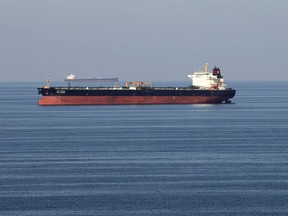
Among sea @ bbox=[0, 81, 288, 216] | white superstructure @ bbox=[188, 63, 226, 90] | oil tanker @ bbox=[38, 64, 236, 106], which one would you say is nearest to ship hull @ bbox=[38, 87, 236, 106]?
oil tanker @ bbox=[38, 64, 236, 106]

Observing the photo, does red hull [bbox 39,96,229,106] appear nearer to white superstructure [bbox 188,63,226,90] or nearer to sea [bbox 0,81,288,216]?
white superstructure [bbox 188,63,226,90]

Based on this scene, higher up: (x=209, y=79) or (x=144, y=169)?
(x=209, y=79)

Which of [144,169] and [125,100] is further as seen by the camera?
[125,100]

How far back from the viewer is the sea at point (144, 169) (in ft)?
150

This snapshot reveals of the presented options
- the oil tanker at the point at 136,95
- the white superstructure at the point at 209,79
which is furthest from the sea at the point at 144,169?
the white superstructure at the point at 209,79

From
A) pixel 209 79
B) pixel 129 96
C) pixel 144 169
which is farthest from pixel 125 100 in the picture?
pixel 144 169

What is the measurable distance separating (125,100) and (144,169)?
Result: 301 feet

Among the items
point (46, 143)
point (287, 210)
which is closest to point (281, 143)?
point (46, 143)

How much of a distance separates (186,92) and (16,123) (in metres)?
43.4

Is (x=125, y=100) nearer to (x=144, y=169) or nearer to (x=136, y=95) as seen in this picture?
(x=136, y=95)

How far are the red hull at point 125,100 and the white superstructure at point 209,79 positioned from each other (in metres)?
4.79

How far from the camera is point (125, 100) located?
150125mm

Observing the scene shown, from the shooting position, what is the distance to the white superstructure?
5999 inches

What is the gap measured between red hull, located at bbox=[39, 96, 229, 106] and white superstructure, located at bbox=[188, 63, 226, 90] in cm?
479
